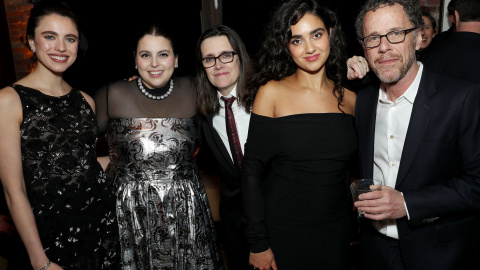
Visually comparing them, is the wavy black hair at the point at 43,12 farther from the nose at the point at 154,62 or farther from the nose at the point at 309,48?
the nose at the point at 309,48

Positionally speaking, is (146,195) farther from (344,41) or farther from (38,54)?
(344,41)

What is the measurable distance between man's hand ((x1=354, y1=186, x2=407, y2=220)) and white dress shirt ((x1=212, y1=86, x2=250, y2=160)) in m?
0.83

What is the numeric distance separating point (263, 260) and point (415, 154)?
0.84 meters

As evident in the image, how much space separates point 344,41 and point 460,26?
1.58 m

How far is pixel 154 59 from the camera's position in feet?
6.72

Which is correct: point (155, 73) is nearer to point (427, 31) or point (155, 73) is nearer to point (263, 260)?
point (263, 260)

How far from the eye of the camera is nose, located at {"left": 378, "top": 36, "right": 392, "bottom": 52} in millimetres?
1559

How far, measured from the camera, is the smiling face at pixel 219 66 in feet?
6.88

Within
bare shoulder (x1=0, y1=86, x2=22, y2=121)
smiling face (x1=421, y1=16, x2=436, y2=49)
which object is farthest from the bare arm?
smiling face (x1=421, y1=16, x2=436, y2=49)

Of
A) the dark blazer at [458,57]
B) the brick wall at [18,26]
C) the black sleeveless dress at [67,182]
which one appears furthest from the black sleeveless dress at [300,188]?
the brick wall at [18,26]

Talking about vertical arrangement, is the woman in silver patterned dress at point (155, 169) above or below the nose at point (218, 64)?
below

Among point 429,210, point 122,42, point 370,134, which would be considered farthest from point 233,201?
point 122,42

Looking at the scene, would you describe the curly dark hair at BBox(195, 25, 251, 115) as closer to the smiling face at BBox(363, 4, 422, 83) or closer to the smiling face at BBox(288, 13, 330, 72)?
the smiling face at BBox(288, 13, 330, 72)

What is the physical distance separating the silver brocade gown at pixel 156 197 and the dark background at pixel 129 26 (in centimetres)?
386
